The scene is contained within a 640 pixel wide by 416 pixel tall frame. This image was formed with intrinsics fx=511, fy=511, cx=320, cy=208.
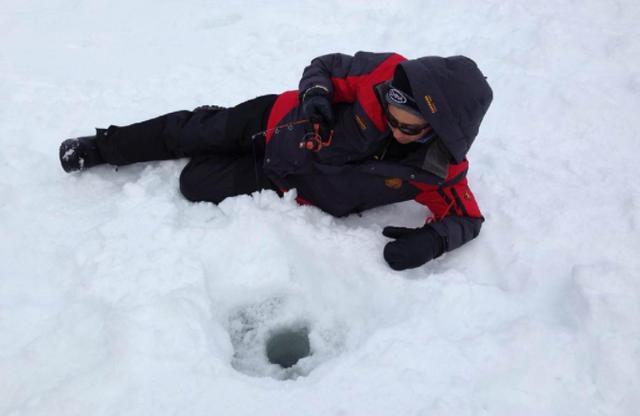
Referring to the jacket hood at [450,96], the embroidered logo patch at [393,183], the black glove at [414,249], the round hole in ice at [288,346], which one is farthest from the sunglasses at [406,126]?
the round hole in ice at [288,346]

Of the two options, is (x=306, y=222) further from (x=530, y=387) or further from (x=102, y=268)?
(x=530, y=387)

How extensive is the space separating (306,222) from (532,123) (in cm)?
181

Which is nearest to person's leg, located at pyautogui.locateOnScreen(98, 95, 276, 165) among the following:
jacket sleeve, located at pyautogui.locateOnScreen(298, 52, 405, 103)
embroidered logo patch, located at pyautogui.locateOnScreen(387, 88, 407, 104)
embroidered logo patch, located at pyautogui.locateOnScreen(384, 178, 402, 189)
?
jacket sleeve, located at pyautogui.locateOnScreen(298, 52, 405, 103)

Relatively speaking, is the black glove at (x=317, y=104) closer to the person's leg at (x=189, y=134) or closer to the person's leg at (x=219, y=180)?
the person's leg at (x=189, y=134)

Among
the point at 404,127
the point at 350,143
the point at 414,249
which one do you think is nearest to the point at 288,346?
the point at 414,249

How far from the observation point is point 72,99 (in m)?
3.61

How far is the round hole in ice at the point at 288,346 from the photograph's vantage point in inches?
98.9

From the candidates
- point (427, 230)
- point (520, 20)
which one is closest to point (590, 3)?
point (520, 20)

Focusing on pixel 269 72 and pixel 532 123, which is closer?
pixel 532 123

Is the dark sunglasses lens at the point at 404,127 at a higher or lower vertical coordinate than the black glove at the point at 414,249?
higher

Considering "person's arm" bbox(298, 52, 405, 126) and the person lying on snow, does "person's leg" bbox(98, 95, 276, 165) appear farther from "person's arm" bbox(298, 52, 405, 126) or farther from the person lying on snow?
"person's arm" bbox(298, 52, 405, 126)

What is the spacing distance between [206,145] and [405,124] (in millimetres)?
1239

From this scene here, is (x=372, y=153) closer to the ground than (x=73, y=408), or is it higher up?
higher up

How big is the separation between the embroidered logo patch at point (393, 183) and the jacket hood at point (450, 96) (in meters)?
0.55
